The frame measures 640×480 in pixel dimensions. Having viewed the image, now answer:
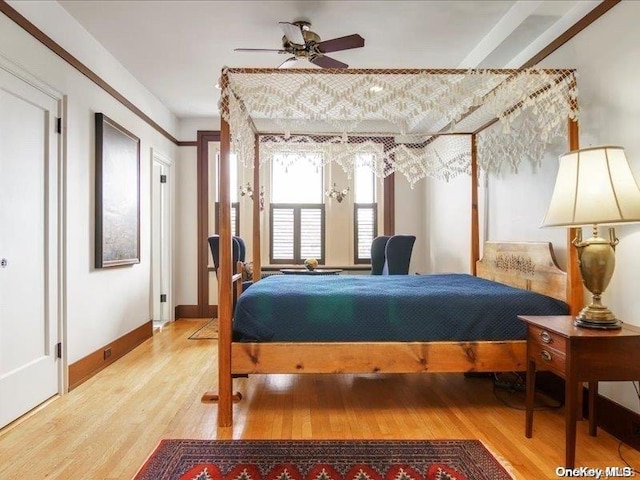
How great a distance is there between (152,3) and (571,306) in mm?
3286

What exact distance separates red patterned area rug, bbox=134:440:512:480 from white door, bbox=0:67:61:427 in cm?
105

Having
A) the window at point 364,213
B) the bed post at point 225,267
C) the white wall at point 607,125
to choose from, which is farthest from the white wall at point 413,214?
the bed post at point 225,267

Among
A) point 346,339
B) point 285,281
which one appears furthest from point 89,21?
point 346,339

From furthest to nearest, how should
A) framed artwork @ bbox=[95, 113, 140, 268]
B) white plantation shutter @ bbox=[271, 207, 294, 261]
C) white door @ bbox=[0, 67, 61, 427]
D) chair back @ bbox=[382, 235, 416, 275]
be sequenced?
1. white plantation shutter @ bbox=[271, 207, 294, 261]
2. chair back @ bbox=[382, 235, 416, 275]
3. framed artwork @ bbox=[95, 113, 140, 268]
4. white door @ bbox=[0, 67, 61, 427]

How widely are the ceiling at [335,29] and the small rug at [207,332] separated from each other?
2.67 m

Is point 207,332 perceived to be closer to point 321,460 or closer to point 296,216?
point 296,216

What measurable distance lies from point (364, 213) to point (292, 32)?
3160 millimetres

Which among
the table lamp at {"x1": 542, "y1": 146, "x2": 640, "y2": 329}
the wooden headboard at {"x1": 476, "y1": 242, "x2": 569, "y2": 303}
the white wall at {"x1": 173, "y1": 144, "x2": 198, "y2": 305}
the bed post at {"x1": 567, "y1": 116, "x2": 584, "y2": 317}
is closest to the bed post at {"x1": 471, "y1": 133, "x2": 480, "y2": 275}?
the wooden headboard at {"x1": 476, "y1": 242, "x2": 569, "y2": 303}

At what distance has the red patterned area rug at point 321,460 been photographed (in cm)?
183

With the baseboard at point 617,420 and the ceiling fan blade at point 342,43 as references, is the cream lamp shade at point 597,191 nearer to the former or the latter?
the baseboard at point 617,420

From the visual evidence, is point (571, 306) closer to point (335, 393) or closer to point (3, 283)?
point (335, 393)

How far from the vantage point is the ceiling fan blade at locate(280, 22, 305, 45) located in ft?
8.95

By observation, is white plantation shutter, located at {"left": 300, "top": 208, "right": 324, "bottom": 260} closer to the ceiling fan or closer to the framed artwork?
the framed artwork

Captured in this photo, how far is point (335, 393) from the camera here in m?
2.83
